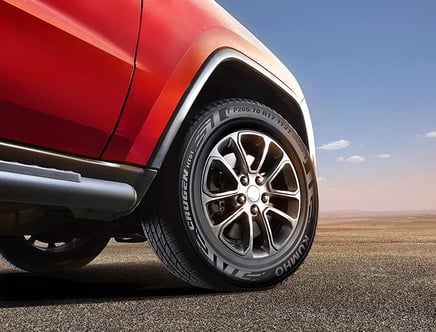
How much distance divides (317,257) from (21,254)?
2.06 m

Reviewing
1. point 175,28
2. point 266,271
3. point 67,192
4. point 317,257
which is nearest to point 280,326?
point 266,271

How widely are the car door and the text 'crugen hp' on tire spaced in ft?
1.36

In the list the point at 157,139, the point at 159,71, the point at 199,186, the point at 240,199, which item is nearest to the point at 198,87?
the point at 159,71

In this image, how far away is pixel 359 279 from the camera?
272 cm

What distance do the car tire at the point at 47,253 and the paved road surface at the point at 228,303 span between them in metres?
0.26

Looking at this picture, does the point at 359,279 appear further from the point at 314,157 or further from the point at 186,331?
the point at 186,331

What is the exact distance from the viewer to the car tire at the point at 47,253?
3.53 metres

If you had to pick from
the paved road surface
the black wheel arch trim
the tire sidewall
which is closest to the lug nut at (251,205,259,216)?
the tire sidewall

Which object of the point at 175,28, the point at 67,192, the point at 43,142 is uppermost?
the point at 175,28

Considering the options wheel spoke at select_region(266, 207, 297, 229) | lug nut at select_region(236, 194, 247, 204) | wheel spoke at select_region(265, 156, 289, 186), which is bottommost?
wheel spoke at select_region(266, 207, 297, 229)

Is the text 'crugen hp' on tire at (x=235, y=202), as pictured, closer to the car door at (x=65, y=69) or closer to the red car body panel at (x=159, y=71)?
the red car body panel at (x=159, y=71)

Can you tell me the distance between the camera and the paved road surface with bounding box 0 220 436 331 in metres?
1.75

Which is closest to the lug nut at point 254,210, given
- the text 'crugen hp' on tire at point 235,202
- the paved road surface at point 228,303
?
the text 'crugen hp' on tire at point 235,202

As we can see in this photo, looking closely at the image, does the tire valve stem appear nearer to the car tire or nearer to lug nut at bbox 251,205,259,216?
lug nut at bbox 251,205,259,216
